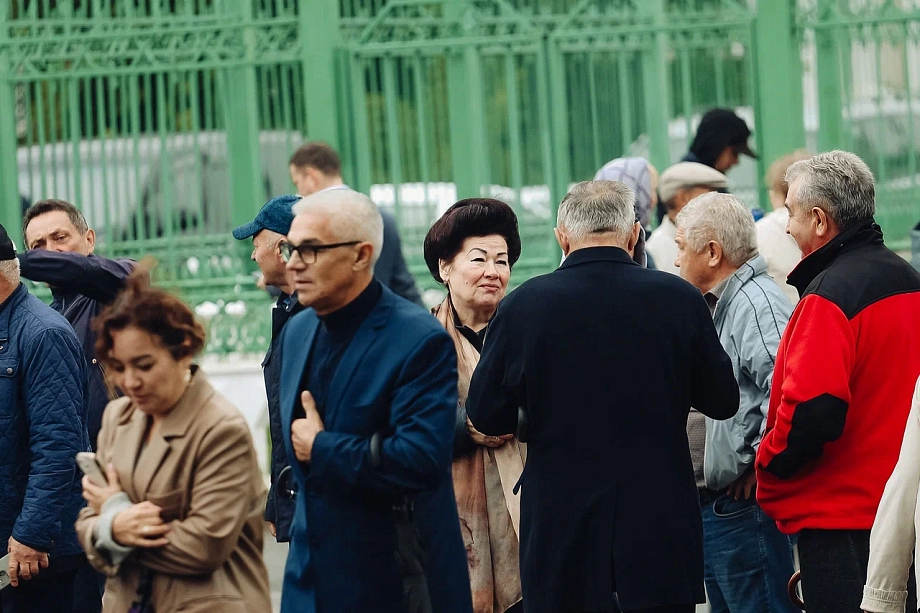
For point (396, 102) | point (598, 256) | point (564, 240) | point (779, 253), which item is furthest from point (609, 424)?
point (396, 102)

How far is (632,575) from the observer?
13.8ft

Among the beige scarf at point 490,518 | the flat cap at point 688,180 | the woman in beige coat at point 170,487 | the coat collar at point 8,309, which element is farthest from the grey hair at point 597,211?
the flat cap at point 688,180

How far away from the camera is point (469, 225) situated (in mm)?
5000

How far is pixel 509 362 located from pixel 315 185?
3822 mm

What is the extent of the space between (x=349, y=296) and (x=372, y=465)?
455 millimetres

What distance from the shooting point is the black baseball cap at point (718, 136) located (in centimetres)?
760

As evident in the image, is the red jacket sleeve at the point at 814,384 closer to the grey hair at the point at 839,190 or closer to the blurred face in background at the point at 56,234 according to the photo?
the grey hair at the point at 839,190

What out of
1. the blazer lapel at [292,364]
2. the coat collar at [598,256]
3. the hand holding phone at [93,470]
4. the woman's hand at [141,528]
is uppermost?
the coat collar at [598,256]

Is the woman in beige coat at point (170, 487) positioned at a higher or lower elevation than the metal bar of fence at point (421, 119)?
lower

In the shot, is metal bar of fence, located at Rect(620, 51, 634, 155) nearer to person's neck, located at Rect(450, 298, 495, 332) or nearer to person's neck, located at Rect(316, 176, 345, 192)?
person's neck, located at Rect(316, 176, 345, 192)

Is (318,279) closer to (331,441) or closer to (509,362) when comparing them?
(331,441)

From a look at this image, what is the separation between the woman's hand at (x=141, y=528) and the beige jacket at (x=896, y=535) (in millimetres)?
1729

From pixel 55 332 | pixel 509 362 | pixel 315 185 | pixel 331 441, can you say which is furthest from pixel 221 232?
pixel 331 441

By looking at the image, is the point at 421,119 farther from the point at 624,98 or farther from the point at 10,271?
the point at 10,271
